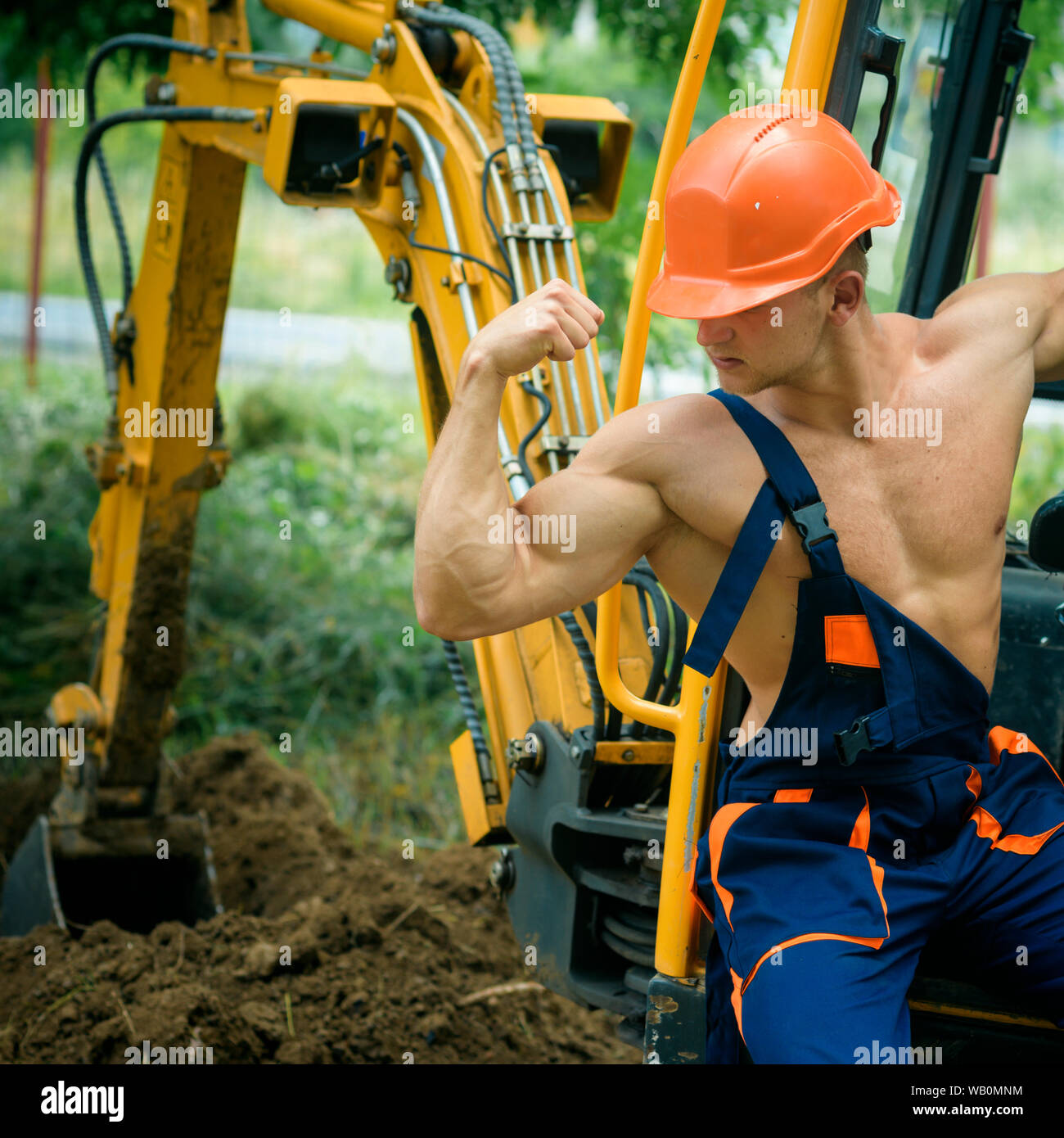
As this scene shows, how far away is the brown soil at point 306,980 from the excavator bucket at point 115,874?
21 centimetres

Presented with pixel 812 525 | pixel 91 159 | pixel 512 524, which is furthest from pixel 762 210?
pixel 91 159

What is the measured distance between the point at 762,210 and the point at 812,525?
0.51m

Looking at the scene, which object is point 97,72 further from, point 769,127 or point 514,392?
point 769,127

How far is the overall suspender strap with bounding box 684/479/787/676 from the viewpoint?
2.17m

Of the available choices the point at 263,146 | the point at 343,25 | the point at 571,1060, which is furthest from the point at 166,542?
the point at 571,1060

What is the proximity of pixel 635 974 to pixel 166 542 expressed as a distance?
2.24 metres

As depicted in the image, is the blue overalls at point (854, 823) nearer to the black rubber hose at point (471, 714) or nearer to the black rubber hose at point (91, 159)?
the black rubber hose at point (471, 714)

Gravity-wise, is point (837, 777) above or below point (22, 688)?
above

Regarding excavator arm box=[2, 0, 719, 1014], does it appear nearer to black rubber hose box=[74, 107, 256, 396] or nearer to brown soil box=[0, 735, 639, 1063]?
black rubber hose box=[74, 107, 256, 396]

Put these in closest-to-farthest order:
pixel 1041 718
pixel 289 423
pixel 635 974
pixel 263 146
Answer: pixel 635 974
pixel 1041 718
pixel 263 146
pixel 289 423

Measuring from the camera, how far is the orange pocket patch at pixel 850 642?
7.20 ft

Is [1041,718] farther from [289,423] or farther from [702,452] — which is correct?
[289,423]

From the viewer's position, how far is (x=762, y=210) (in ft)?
6.88

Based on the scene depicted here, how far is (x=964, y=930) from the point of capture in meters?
2.29
